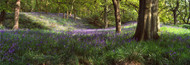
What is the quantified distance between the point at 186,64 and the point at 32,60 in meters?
3.72

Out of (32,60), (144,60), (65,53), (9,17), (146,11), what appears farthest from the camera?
(9,17)

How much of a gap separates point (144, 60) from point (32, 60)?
9.58ft

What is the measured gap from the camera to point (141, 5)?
5.01 metres

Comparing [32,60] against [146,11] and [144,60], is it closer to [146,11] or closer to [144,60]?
[144,60]

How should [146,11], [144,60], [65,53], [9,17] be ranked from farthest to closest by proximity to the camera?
[9,17], [146,11], [65,53], [144,60]

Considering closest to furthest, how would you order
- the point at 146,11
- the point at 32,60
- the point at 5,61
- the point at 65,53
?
1. the point at 5,61
2. the point at 32,60
3. the point at 65,53
4. the point at 146,11

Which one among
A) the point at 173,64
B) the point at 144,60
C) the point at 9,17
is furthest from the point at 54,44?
the point at 9,17

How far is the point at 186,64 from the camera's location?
2.80m

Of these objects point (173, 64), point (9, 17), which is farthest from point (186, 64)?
point (9, 17)

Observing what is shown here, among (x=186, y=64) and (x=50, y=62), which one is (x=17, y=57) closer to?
(x=50, y=62)

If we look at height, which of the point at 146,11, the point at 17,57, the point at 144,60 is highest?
the point at 146,11

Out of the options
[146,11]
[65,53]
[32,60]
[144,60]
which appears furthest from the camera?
[146,11]

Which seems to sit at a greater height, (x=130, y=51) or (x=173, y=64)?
(x=130, y=51)

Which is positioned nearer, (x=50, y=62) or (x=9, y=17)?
(x=50, y=62)
